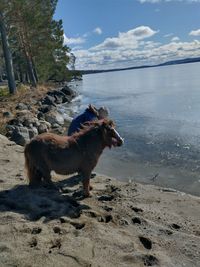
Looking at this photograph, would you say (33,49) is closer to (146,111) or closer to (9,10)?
(9,10)

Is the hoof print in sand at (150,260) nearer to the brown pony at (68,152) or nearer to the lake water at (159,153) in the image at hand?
the brown pony at (68,152)

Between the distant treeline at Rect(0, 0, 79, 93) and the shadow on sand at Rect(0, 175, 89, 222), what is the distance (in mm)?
25481

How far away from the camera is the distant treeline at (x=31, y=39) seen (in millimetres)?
33188

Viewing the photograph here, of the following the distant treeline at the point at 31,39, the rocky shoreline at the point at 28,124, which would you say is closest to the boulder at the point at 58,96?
the distant treeline at the point at 31,39

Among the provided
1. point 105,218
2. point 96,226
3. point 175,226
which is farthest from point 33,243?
point 175,226

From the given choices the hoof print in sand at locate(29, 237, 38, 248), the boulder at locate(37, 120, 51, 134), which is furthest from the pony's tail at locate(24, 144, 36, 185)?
the boulder at locate(37, 120, 51, 134)

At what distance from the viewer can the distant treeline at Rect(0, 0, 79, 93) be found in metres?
33.2

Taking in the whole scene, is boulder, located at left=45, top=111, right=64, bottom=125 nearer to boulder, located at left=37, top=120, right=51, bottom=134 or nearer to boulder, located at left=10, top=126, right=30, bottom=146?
boulder, located at left=37, top=120, right=51, bottom=134

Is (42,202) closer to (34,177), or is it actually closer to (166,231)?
(34,177)

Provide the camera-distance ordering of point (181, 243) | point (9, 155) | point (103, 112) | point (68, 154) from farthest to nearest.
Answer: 1. point (9, 155)
2. point (103, 112)
3. point (68, 154)
4. point (181, 243)

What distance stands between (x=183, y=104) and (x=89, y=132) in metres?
27.1

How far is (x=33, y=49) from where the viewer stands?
53.6m

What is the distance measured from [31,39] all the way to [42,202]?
4665 cm

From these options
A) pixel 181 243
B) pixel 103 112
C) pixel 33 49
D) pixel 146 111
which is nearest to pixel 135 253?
pixel 181 243
